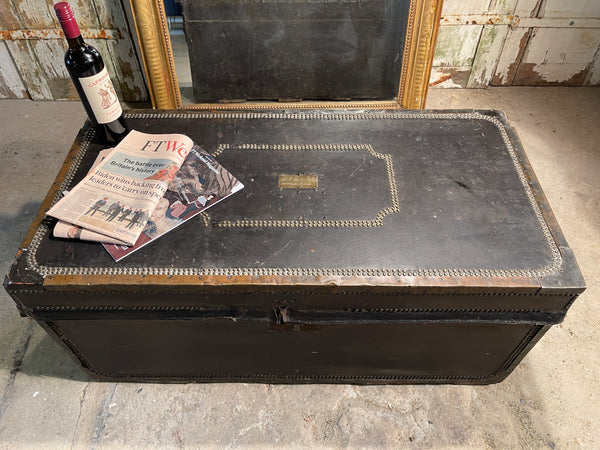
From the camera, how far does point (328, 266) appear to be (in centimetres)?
126

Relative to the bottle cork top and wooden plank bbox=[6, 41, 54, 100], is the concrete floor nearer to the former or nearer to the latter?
the bottle cork top

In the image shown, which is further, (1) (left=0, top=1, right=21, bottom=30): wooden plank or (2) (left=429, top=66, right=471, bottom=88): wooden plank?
(2) (left=429, top=66, right=471, bottom=88): wooden plank

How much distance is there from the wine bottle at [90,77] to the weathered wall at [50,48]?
1.23 m

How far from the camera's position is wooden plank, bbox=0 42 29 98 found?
8.55 feet

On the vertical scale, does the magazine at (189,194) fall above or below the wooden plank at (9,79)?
above

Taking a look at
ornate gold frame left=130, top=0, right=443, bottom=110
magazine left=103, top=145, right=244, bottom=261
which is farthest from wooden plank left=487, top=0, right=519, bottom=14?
magazine left=103, top=145, right=244, bottom=261

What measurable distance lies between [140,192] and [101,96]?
13.8 inches

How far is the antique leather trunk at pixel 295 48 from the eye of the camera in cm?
227

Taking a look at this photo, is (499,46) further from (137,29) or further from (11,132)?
(11,132)

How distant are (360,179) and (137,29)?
148 cm

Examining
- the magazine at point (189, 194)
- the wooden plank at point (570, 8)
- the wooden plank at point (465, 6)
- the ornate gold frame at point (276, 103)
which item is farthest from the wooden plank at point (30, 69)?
the wooden plank at point (570, 8)

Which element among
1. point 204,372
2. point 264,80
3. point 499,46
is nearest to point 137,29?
point 264,80

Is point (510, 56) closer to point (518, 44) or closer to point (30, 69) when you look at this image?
point (518, 44)

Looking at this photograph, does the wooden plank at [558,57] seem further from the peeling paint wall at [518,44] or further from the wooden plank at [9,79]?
the wooden plank at [9,79]
